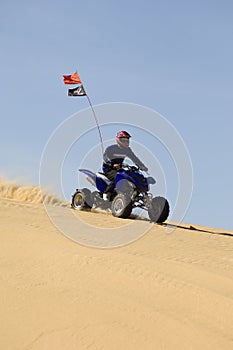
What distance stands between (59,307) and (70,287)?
21.7 inches

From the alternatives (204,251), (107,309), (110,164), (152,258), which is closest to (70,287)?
(107,309)

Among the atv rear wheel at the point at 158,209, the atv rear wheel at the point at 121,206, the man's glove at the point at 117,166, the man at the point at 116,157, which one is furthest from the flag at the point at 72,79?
the atv rear wheel at the point at 158,209

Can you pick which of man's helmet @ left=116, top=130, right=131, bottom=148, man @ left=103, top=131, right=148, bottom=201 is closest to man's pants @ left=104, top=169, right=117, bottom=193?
man @ left=103, top=131, right=148, bottom=201

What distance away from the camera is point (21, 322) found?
16.7ft

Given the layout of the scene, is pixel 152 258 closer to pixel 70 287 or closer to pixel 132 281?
pixel 132 281

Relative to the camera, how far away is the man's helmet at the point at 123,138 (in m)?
13.5

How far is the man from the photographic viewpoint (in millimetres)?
13384

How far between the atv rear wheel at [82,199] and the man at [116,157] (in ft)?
2.58

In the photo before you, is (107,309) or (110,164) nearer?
(107,309)

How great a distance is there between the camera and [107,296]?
5.83m

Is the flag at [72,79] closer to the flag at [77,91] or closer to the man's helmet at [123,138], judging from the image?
the flag at [77,91]

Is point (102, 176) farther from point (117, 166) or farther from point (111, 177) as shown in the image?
point (117, 166)

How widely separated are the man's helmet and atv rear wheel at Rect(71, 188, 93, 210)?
68.2 inches

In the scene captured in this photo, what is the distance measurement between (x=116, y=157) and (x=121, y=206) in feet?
4.16
